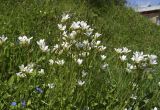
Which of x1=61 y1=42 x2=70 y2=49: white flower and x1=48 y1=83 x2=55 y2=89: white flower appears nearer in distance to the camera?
x1=48 y1=83 x2=55 y2=89: white flower

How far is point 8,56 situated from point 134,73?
1317mm

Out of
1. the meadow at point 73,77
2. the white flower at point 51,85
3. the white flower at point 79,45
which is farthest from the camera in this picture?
the white flower at point 79,45

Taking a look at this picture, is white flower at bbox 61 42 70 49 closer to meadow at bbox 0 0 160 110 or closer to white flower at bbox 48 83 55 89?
meadow at bbox 0 0 160 110

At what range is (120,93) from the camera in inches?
162

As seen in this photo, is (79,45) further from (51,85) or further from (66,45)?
(51,85)

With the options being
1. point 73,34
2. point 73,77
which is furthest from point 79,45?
point 73,77

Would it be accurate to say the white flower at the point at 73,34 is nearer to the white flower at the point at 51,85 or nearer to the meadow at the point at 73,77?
the meadow at the point at 73,77

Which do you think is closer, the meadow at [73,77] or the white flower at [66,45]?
the meadow at [73,77]

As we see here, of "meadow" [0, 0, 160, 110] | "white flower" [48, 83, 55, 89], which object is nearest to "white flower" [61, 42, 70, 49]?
"meadow" [0, 0, 160, 110]

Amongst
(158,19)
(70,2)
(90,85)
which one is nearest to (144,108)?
(90,85)

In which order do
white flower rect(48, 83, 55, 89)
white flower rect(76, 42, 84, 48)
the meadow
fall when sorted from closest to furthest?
the meadow, white flower rect(48, 83, 55, 89), white flower rect(76, 42, 84, 48)

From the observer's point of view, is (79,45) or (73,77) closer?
(73,77)

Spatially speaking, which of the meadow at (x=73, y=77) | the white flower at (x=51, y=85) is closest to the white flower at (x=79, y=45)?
the meadow at (x=73, y=77)

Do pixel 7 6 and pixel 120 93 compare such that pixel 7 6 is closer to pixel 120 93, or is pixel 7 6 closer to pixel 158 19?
pixel 120 93
